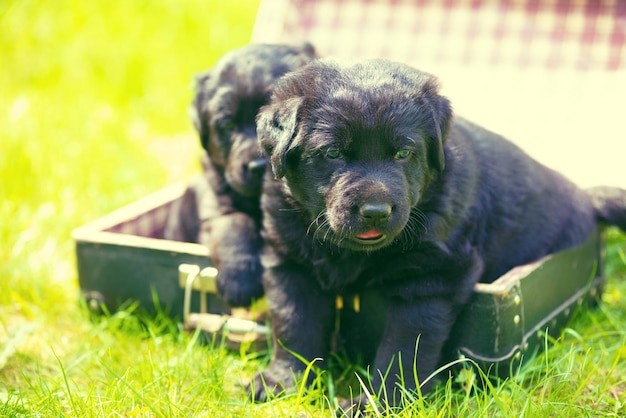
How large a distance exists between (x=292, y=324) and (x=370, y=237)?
52 centimetres

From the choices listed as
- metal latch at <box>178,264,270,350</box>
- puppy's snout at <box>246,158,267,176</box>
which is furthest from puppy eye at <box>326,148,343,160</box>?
metal latch at <box>178,264,270,350</box>

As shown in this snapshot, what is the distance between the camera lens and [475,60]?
174 inches

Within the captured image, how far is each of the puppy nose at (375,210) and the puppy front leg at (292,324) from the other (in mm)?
527

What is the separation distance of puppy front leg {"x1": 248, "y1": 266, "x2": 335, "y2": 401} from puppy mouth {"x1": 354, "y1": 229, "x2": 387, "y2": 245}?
0.38m

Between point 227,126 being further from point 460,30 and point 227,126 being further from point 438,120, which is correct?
point 460,30

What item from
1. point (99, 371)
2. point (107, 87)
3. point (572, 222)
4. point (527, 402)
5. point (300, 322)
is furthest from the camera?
point (107, 87)

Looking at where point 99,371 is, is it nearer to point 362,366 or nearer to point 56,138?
point 362,366

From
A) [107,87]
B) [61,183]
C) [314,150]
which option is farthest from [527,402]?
[107,87]

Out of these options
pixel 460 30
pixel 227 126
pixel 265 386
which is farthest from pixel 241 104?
pixel 460 30

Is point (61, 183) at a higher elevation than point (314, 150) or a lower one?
lower

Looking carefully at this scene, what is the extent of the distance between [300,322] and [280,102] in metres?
0.78

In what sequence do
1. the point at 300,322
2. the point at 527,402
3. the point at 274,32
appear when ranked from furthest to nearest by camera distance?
the point at 274,32 < the point at 300,322 < the point at 527,402

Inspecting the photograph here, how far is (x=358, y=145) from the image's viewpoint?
237cm

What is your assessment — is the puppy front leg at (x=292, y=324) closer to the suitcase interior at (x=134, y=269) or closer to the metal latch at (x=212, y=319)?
the metal latch at (x=212, y=319)
